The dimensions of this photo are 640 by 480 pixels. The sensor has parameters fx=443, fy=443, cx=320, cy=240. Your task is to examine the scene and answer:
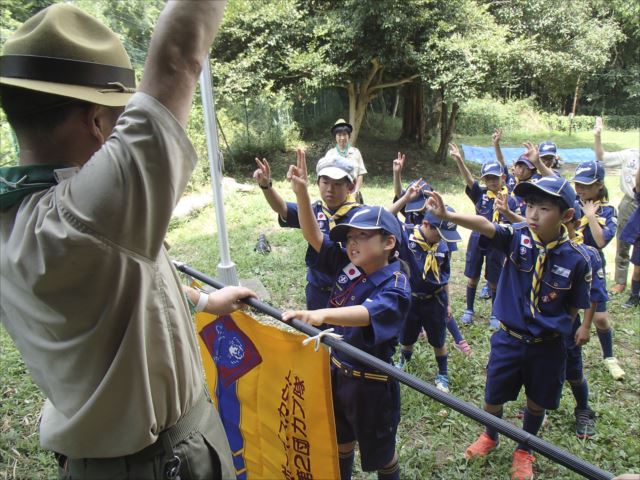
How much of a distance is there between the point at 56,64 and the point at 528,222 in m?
2.71

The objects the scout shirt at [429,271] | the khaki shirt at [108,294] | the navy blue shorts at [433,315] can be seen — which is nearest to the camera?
the khaki shirt at [108,294]

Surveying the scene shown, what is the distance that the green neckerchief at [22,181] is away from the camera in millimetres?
977

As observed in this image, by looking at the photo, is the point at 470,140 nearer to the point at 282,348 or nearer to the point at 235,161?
the point at 235,161

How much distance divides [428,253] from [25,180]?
3400mm

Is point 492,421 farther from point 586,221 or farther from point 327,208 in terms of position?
point 586,221

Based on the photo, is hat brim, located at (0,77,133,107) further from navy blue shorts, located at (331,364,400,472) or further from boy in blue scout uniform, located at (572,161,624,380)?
boy in blue scout uniform, located at (572,161,624,380)

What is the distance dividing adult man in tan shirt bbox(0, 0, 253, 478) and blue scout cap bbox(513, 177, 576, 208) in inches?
91.0

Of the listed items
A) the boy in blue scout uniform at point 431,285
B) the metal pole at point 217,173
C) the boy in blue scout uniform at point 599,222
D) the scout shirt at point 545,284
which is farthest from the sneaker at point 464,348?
the metal pole at point 217,173

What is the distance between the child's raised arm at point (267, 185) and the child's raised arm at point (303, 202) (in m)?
0.30

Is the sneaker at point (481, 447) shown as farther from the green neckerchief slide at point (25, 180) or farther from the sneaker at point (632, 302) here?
the sneaker at point (632, 302)

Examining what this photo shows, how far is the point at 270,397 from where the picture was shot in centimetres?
209

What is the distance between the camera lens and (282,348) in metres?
1.96

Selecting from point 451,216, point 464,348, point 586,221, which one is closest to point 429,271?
point 464,348

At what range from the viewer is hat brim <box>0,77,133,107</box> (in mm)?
946
